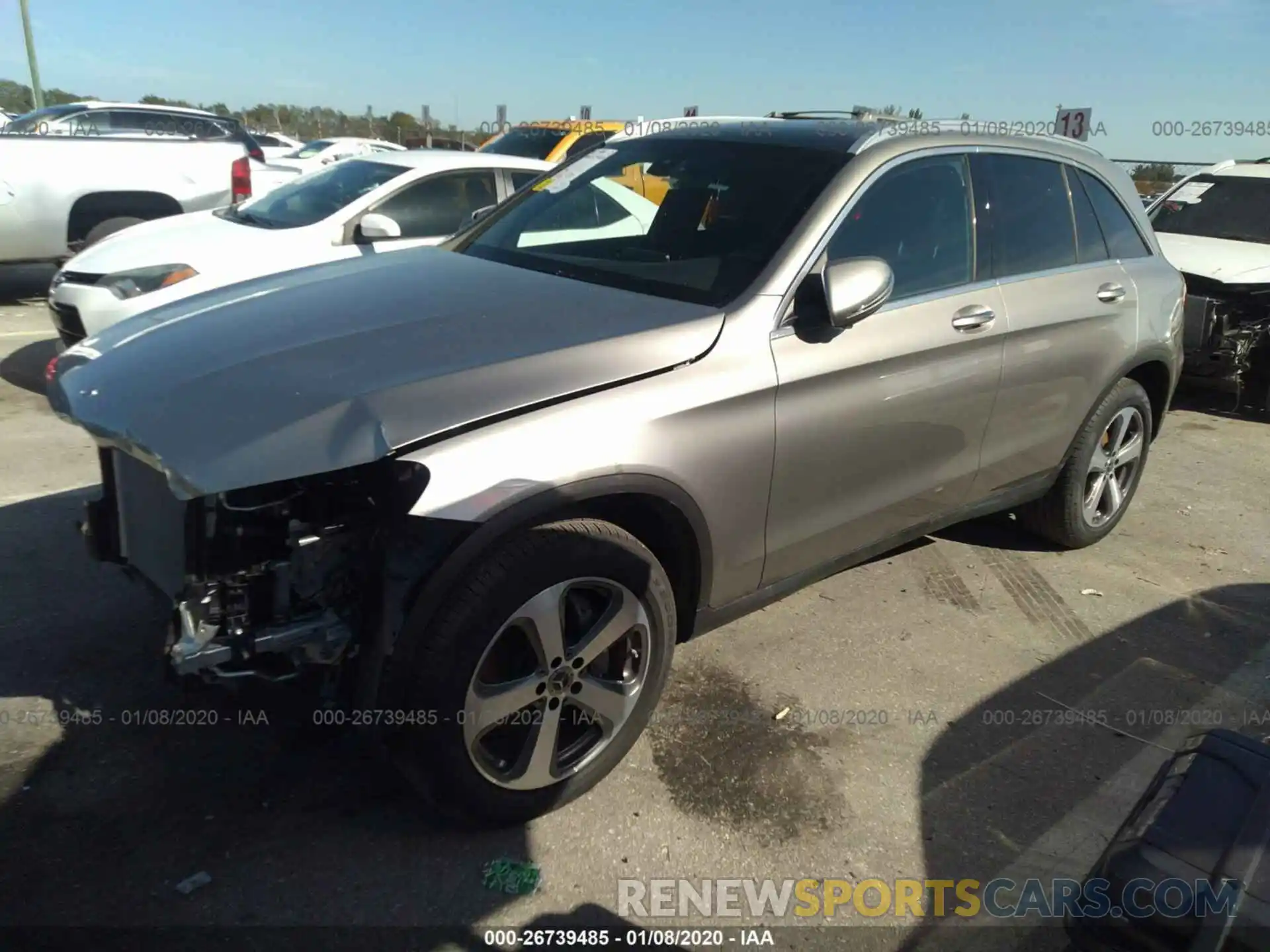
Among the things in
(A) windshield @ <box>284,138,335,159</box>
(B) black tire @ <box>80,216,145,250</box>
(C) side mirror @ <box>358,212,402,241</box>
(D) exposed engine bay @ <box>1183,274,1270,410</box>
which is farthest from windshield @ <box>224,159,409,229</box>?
(A) windshield @ <box>284,138,335,159</box>

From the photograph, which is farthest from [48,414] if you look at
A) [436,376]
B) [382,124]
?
[382,124]

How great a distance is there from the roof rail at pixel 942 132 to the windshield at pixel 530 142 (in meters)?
7.92

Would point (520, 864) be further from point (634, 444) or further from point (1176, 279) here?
point (1176, 279)

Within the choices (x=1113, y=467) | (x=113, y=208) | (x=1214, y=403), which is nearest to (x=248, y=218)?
(x=113, y=208)

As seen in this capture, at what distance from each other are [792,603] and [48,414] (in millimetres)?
4607

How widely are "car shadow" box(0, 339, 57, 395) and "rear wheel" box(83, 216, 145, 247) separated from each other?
1.41 metres

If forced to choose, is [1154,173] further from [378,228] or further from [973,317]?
[973,317]

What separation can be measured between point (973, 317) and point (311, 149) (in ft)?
77.9

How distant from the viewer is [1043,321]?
155 inches

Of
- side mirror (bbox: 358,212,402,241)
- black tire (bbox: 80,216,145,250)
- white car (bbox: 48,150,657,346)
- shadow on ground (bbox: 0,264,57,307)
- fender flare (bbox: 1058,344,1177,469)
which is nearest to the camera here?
fender flare (bbox: 1058,344,1177,469)

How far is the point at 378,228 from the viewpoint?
18.9ft
